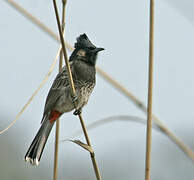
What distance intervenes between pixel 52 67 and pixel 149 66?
574 mm

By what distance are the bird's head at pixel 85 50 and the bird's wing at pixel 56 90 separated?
18 centimetres

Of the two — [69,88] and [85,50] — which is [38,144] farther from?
[85,50]

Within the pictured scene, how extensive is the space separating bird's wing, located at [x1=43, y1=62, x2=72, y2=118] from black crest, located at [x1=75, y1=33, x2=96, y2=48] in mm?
195

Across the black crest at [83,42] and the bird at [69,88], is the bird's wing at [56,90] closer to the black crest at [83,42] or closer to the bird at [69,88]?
the bird at [69,88]

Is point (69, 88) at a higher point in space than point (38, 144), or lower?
higher

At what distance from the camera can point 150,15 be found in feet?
7.39

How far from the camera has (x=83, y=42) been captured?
3730 millimetres

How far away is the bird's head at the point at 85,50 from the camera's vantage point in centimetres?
372

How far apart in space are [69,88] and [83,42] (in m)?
0.33

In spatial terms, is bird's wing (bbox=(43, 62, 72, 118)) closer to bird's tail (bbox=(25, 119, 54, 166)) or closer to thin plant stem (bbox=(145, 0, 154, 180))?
bird's tail (bbox=(25, 119, 54, 166))

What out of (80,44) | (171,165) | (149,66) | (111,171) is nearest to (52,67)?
(149,66)

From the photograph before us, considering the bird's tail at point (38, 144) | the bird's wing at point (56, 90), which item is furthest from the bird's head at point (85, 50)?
the bird's tail at point (38, 144)

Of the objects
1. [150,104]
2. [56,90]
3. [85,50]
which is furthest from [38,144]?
[150,104]

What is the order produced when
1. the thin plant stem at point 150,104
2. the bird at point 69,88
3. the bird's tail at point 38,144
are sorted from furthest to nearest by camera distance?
the bird at point 69,88 → the bird's tail at point 38,144 → the thin plant stem at point 150,104
